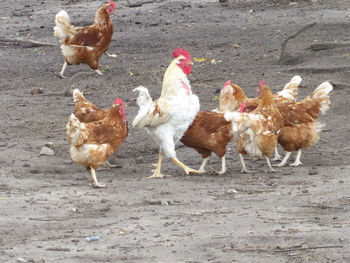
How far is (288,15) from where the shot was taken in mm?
17172

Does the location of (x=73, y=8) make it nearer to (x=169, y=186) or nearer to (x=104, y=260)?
(x=169, y=186)

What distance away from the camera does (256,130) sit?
827 centimetres

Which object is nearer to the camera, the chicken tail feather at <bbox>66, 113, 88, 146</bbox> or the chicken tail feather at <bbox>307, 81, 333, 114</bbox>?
the chicken tail feather at <bbox>66, 113, 88, 146</bbox>

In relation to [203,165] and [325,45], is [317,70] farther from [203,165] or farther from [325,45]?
[203,165]

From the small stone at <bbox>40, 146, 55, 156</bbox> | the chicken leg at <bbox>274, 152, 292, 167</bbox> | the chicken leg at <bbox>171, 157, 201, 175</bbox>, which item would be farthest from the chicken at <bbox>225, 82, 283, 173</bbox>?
the small stone at <bbox>40, 146, 55, 156</bbox>

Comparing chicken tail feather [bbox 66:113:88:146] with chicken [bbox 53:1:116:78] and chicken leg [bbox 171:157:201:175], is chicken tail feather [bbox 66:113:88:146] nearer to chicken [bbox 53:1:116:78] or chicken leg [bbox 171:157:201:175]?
chicken leg [bbox 171:157:201:175]

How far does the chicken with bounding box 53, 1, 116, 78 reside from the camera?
43.9ft

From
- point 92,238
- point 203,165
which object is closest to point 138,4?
point 203,165

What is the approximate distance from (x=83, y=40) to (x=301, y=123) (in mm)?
5813

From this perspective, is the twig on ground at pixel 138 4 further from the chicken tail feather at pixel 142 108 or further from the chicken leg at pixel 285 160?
the chicken tail feather at pixel 142 108

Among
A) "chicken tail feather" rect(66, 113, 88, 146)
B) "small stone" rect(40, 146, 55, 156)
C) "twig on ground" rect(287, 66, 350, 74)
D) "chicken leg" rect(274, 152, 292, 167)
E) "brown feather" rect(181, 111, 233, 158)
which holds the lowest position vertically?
"chicken leg" rect(274, 152, 292, 167)

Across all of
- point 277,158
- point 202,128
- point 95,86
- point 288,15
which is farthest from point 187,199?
point 288,15

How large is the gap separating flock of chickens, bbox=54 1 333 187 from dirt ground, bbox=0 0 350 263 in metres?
0.30

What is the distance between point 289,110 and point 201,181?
160 cm
